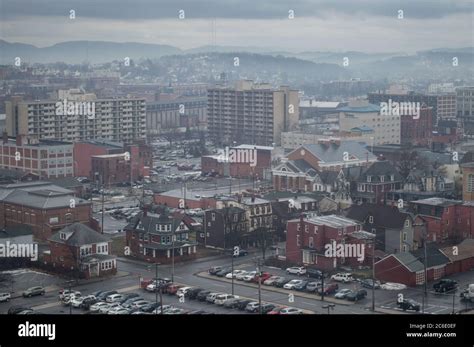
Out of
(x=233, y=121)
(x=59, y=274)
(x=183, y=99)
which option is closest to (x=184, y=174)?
(x=233, y=121)

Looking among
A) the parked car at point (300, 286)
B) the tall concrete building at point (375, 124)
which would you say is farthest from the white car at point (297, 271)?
the tall concrete building at point (375, 124)

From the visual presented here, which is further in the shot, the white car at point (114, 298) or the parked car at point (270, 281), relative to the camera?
the parked car at point (270, 281)

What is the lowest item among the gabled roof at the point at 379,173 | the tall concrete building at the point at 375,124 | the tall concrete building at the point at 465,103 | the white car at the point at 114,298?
the white car at the point at 114,298

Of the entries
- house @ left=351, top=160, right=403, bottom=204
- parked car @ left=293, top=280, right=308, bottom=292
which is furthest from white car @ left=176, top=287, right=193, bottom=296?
house @ left=351, top=160, right=403, bottom=204

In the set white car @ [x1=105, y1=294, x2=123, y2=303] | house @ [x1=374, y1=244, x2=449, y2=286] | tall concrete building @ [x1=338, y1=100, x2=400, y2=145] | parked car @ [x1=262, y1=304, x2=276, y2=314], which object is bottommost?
white car @ [x1=105, y1=294, x2=123, y2=303]

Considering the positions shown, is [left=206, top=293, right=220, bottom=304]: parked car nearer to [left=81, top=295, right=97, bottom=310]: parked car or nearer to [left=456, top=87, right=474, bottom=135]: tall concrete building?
[left=81, top=295, right=97, bottom=310]: parked car

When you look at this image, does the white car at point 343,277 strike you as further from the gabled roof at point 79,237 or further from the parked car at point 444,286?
the gabled roof at point 79,237
